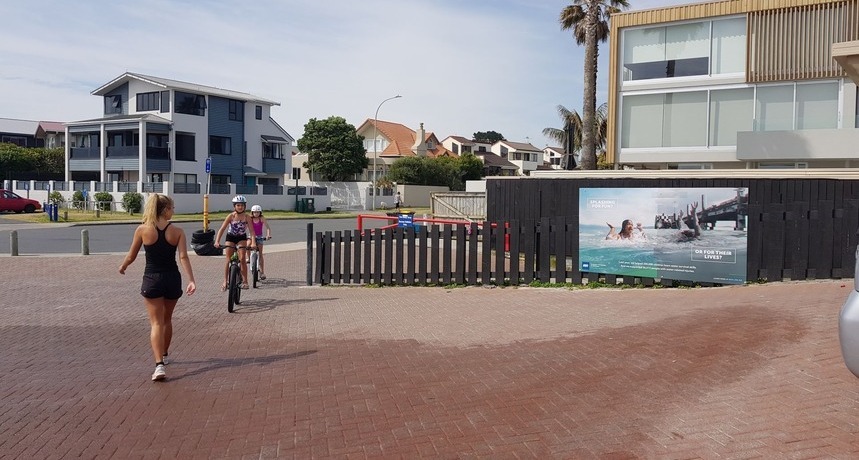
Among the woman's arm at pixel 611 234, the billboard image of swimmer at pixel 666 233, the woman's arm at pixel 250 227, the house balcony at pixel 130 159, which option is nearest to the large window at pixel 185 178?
the house balcony at pixel 130 159

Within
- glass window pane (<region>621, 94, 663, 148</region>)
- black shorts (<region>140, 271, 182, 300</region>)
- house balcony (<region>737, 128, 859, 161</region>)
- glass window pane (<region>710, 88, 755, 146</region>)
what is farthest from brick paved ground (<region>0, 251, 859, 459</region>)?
glass window pane (<region>621, 94, 663, 148</region>)

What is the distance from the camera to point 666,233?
37.6 feet

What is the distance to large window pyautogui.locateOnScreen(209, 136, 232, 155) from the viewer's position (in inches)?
2126

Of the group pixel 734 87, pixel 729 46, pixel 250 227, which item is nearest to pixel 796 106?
pixel 734 87

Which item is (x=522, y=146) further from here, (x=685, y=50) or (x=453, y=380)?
(x=453, y=380)

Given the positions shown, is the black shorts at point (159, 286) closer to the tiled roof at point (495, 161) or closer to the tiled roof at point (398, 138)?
the tiled roof at point (398, 138)

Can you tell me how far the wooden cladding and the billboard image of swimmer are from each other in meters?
12.2

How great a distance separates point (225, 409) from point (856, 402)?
478 centimetres

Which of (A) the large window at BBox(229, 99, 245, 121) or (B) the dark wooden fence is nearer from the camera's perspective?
(B) the dark wooden fence

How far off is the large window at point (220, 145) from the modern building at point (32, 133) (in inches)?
1202

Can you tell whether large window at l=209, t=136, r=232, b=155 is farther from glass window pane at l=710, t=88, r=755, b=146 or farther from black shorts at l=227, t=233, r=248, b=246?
black shorts at l=227, t=233, r=248, b=246

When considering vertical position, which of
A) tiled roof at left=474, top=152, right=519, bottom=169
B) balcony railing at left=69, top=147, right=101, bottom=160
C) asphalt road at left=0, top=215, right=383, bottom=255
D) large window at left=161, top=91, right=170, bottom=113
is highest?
large window at left=161, top=91, right=170, bottom=113

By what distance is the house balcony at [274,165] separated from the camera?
5894cm

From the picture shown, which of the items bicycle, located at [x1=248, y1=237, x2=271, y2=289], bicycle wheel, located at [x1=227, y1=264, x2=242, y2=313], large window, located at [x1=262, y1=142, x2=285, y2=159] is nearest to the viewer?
bicycle wheel, located at [x1=227, y1=264, x2=242, y2=313]
